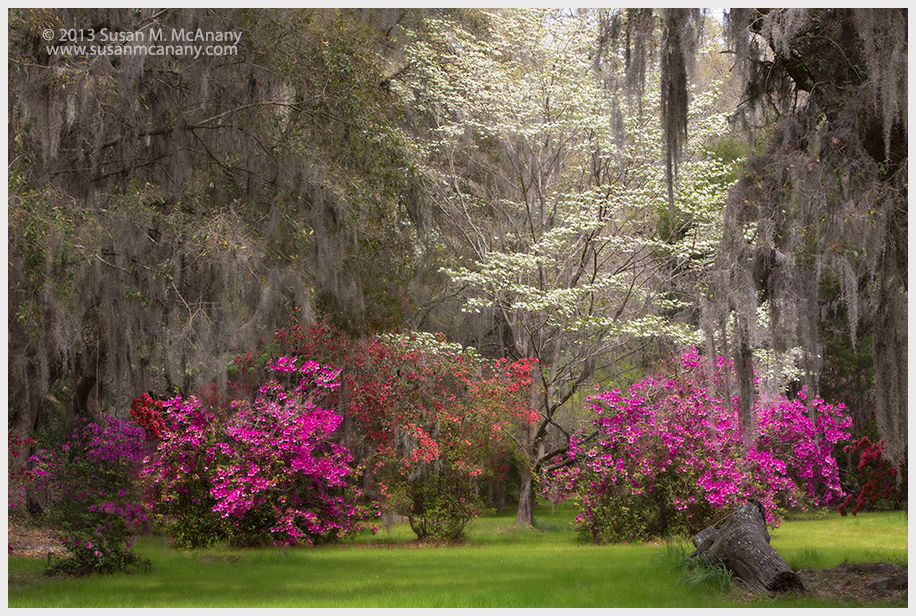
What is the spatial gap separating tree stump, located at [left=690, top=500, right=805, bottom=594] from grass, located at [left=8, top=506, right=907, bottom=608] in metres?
0.21

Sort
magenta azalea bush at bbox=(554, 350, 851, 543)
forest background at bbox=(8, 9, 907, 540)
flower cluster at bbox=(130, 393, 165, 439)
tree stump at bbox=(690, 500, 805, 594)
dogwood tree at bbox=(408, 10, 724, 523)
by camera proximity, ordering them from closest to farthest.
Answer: forest background at bbox=(8, 9, 907, 540)
tree stump at bbox=(690, 500, 805, 594)
flower cluster at bbox=(130, 393, 165, 439)
magenta azalea bush at bbox=(554, 350, 851, 543)
dogwood tree at bbox=(408, 10, 724, 523)

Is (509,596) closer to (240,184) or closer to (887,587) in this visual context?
(887,587)

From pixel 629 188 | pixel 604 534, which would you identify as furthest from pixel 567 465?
pixel 629 188

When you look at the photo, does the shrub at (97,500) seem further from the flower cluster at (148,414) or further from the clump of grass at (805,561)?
the clump of grass at (805,561)

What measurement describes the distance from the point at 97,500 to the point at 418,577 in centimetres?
303

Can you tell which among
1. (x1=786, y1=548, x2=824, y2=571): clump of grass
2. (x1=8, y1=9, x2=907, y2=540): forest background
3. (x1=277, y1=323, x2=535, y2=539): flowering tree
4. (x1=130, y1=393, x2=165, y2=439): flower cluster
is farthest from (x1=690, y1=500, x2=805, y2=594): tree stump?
(x1=130, y1=393, x2=165, y2=439): flower cluster

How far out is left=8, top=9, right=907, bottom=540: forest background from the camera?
6.12m

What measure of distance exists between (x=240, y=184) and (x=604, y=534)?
6638 millimetres

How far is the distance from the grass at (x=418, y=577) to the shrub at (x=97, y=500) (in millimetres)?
211

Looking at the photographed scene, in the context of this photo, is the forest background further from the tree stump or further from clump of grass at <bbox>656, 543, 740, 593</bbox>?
clump of grass at <bbox>656, 543, 740, 593</bbox>

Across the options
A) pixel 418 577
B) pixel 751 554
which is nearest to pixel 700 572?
pixel 751 554

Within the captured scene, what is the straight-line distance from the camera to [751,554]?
6.51 m

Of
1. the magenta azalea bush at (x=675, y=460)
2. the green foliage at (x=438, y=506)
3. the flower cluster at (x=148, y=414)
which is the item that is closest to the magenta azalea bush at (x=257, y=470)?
the flower cluster at (x=148, y=414)

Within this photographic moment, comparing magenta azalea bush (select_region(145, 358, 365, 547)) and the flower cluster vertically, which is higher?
the flower cluster
